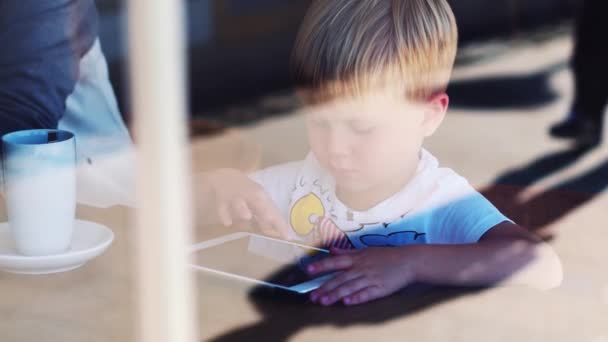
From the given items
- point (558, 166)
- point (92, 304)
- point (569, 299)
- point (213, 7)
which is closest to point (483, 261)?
point (569, 299)

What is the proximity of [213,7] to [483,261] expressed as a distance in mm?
4170

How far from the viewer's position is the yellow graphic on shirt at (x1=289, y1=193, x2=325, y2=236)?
1.16m

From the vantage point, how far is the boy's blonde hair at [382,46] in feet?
3.54

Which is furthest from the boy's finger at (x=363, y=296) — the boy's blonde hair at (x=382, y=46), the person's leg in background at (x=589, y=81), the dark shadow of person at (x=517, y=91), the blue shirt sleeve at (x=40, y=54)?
the dark shadow of person at (x=517, y=91)

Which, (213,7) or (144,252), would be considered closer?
(144,252)

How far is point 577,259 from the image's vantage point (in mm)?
1222

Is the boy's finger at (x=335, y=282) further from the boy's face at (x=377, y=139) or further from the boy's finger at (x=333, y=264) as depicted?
the boy's face at (x=377, y=139)

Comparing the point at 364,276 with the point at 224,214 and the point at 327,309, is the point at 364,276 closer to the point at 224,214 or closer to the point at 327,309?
the point at 327,309

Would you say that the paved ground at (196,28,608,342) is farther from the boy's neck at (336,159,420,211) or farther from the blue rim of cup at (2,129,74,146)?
the blue rim of cup at (2,129,74,146)

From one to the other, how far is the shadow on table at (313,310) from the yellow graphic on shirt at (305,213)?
121 mm

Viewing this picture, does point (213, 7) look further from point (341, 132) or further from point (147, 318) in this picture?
point (147, 318)

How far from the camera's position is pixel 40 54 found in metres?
1.43

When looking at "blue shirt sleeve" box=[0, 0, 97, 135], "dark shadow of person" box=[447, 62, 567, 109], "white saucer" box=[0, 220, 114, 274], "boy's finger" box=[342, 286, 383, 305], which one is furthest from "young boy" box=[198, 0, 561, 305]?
"dark shadow of person" box=[447, 62, 567, 109]

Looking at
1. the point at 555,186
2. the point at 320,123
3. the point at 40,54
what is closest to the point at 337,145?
the point at 320,123
